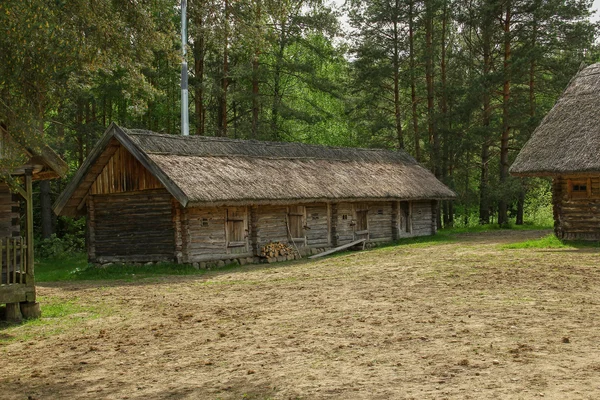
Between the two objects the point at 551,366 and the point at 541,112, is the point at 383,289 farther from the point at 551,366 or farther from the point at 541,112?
the point at 541,112

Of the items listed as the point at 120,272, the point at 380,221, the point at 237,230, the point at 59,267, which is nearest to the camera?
the point at 120,272

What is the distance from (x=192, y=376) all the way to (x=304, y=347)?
1650mm

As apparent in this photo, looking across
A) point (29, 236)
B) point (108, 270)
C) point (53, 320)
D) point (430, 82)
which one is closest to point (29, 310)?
point (53, 320)

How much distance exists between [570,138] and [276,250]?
34.1 ft

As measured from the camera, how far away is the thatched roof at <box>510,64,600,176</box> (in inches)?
794

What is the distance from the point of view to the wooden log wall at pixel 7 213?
13.3 m

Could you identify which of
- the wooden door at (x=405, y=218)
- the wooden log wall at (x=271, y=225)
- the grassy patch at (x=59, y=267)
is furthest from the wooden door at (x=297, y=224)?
the grassy patch at (x=59, y=267)

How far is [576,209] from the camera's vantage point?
21.2 meters

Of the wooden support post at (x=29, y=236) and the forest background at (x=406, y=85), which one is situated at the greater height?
the forest background at (x=406, y=85)

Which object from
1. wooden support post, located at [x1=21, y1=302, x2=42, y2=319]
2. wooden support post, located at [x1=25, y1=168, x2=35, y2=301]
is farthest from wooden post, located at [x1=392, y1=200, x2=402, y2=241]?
wooden support post, located at [x1=21, y1=302, x2=42, y2=319]

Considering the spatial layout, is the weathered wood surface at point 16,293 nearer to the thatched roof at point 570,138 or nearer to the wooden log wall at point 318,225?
the wooden log wall at point 318,225

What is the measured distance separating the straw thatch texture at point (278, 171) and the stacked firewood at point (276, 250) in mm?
1719

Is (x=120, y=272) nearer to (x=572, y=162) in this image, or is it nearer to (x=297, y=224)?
(x=297, y=224)

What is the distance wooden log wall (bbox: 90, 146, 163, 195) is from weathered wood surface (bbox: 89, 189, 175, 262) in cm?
31
